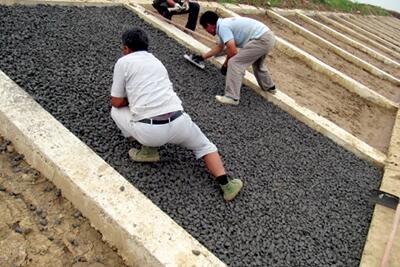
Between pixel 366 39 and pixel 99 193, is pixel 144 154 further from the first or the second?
pixel 366 39

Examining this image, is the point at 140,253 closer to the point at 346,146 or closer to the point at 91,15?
the point at 346,146

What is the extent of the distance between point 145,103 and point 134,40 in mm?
520

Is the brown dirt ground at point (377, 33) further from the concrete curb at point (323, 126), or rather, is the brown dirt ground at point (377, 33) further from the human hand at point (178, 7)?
the concrete curb at point (323, 126)

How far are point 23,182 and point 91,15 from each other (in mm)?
3884

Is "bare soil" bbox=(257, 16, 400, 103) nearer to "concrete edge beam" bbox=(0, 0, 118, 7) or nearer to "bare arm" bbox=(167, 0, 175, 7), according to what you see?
"bare arm" bbox=(167, 0, 175, 7)

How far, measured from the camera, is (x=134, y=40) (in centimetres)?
325

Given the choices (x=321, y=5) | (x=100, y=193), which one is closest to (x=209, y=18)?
(x=100, y=193)

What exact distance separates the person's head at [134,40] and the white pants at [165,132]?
0.52 meters

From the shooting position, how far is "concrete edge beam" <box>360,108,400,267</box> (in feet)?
11.8

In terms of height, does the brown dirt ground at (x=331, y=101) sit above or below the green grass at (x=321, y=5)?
above

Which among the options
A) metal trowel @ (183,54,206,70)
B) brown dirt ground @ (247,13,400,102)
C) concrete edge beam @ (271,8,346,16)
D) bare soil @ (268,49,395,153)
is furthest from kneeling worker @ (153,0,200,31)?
concrete edge beam @ (271,8,346,16)

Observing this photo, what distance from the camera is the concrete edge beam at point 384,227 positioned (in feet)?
11.8

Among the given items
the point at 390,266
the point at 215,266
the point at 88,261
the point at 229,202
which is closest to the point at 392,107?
the point at 390,266

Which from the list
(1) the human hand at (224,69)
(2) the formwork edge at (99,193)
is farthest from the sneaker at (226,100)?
(2) the formwork edge at (99,193)
